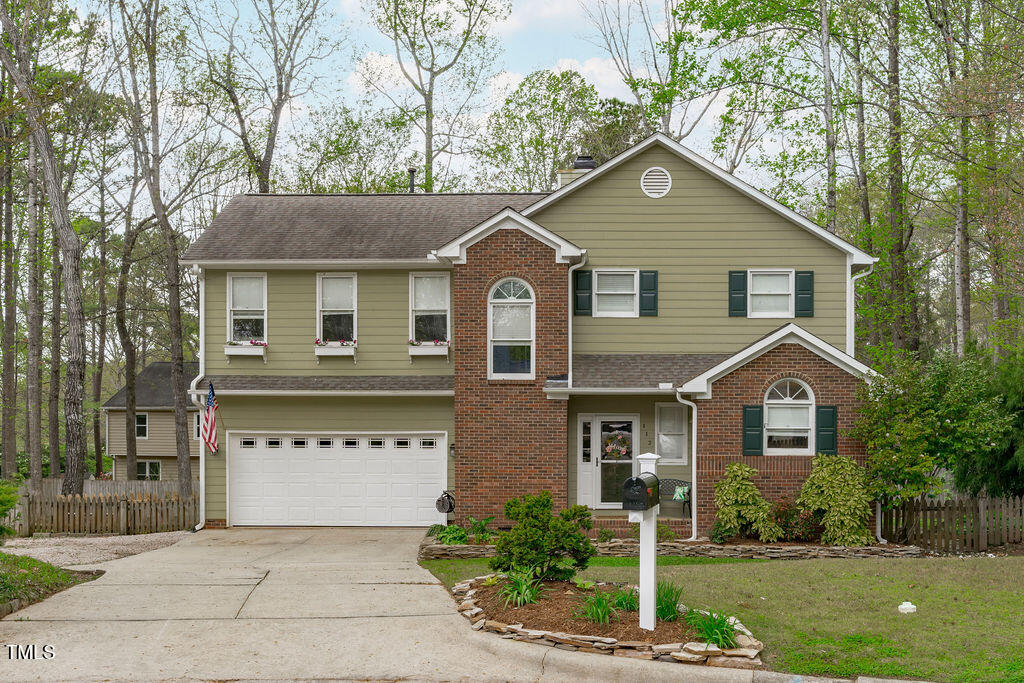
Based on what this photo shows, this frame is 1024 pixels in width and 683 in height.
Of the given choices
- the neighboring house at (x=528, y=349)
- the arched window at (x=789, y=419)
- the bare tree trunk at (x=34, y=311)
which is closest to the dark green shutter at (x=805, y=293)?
the neighboring house at (x=528, y=349)

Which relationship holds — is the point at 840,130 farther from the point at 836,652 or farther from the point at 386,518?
the point at 836,652

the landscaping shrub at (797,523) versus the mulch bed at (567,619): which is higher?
the mulch bed at (567,619)

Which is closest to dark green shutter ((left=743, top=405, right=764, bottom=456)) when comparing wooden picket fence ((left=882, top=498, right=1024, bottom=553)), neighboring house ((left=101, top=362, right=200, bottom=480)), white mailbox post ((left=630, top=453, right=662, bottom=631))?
wooden picket fence ((left=882, top=498, right=1024, bottom=553))

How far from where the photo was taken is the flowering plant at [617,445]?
17000mm

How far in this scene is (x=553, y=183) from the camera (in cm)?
3108

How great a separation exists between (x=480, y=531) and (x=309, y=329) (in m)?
5.88

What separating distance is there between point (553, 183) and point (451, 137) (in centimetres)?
416

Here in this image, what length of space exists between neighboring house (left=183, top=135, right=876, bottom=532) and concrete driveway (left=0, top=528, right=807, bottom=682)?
4.22 metres

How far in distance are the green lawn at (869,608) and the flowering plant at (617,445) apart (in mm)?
3488

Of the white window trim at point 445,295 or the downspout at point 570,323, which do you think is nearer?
the downspout at point 570,323

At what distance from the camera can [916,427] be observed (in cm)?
1434

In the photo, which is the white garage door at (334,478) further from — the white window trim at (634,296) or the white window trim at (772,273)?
the white window trim at (772,273)

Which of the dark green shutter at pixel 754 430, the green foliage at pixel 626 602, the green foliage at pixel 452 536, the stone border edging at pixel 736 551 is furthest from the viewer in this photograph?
the dark green shutter at pixel 754 430

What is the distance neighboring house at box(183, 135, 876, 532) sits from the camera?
16.0 m
